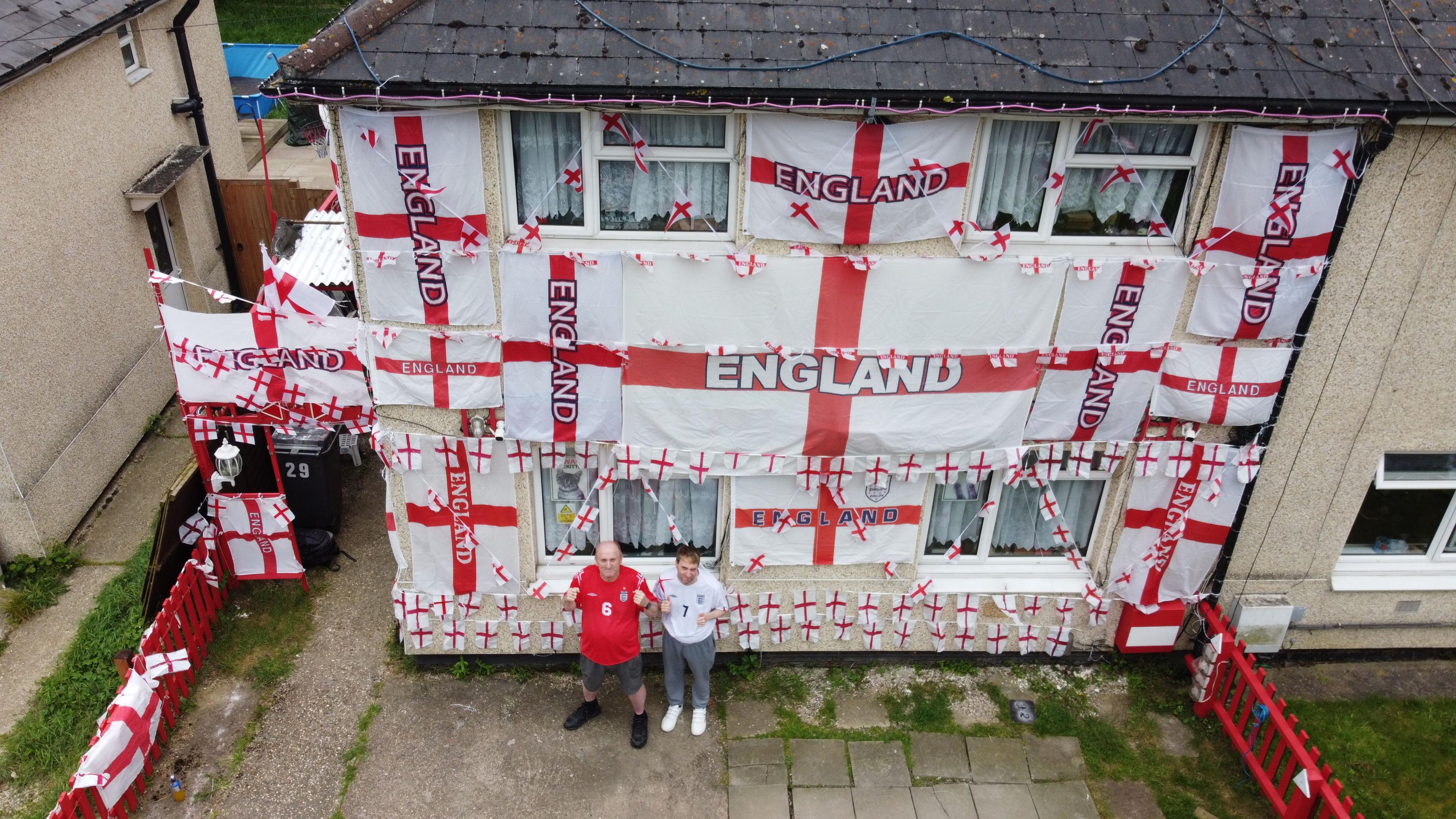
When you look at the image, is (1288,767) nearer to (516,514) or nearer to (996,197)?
(996,197)

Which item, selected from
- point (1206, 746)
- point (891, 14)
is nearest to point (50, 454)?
point (891, 14)

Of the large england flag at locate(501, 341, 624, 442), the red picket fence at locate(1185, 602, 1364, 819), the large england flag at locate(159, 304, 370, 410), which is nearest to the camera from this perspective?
the red picket fence at locate(1185, 602, 1364, 819)

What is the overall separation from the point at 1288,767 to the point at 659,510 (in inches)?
192

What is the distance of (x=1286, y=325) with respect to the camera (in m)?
6.70

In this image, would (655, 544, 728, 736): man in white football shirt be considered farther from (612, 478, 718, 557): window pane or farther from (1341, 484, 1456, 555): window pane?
(1341, 484, 1456, 555): window pane

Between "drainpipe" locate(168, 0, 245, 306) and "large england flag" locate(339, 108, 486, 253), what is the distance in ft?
25.0

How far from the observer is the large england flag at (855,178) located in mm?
5957

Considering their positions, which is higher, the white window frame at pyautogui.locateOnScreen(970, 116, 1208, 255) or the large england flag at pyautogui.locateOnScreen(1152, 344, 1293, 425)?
the white window frame at pyautogui.locateOnScreen(970, 116, 1208, 255)

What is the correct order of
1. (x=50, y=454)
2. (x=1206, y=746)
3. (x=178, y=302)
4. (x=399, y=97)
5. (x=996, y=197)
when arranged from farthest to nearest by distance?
(x=178, y=302) → (x=50, y=454) → (x=1206, y=746) → (x=996, y=197) → (x=399, y=97)

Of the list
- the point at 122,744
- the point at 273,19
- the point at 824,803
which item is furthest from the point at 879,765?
the point at 273,19

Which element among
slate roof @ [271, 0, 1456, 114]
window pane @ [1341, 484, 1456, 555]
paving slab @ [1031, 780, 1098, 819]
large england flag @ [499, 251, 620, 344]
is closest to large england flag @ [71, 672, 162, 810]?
large england flag @ [499, 251, 620, 344]

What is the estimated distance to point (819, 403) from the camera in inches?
267

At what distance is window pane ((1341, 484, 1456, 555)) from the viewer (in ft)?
26.6

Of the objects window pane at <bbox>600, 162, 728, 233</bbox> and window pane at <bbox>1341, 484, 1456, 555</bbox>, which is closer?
window pane at <bbox>600, 162, 728, 233</bbox>
